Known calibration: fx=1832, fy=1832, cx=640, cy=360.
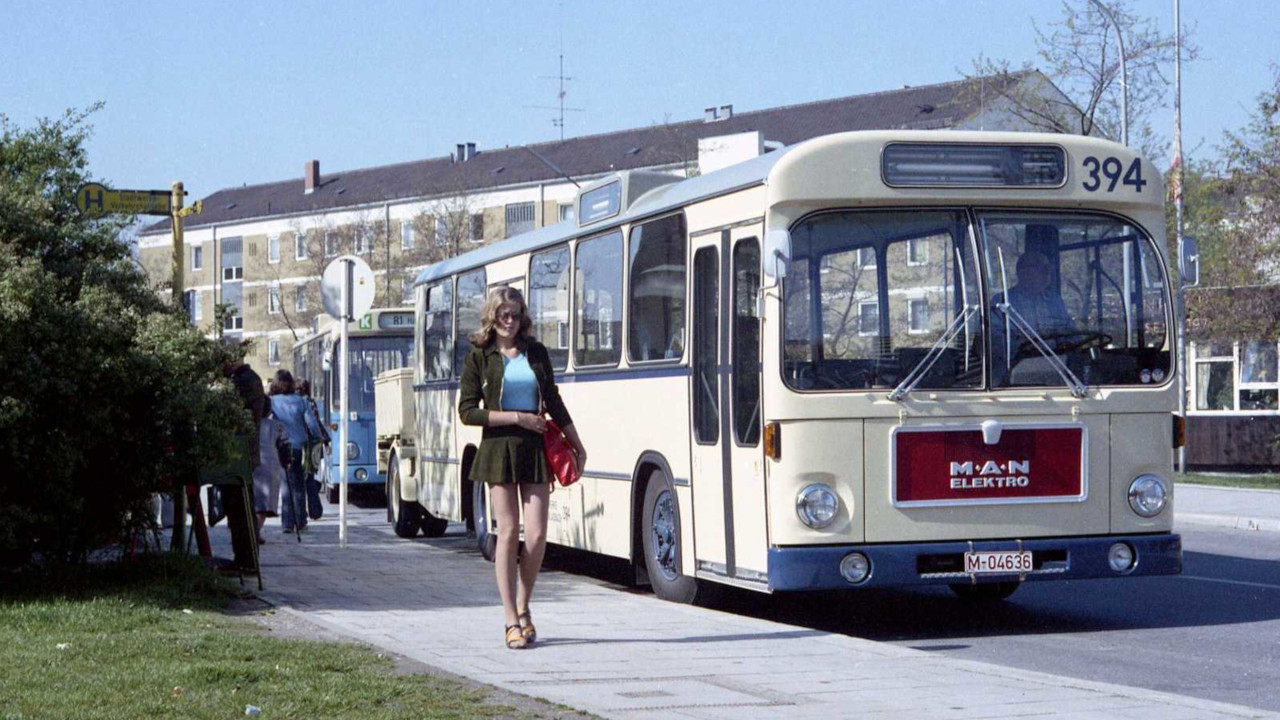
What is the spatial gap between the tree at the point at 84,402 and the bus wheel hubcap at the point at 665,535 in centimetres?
Answer: 298

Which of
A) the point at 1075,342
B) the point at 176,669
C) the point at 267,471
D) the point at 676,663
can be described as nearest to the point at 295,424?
the point at 267,471

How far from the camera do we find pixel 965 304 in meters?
11.3

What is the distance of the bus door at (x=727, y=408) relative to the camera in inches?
452

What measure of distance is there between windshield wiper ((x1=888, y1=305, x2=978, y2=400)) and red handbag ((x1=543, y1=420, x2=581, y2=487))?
219cm

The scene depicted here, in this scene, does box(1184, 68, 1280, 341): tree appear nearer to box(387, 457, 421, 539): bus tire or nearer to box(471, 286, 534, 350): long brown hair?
box(387, 457, 421, 539): bus tire

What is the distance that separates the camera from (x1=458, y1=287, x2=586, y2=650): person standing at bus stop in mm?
9906

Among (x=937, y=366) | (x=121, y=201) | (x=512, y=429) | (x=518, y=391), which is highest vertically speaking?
(x=121, y=201)

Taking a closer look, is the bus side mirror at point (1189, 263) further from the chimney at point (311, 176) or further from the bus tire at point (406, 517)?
the chimney at point (311, 176)

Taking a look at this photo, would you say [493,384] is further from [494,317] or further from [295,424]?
[295,424]

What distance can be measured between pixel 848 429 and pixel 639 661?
94.0 inches

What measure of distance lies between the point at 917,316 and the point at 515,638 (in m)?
3.28

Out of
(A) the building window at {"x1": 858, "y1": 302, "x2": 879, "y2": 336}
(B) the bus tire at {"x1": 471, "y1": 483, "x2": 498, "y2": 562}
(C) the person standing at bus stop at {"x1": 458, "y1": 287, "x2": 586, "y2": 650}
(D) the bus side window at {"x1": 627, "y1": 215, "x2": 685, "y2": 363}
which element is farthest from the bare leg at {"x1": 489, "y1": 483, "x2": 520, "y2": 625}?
(B) the bus tire at {"x1": 471, "y1": 483, "x2": 498, "y2": 562}

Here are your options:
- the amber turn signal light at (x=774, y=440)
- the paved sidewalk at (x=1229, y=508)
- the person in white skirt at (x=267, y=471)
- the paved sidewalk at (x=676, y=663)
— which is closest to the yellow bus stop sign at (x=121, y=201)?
the person in white skirt at (x=267, y=471)

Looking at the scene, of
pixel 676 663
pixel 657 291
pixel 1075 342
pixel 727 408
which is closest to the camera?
pixel 676 663
